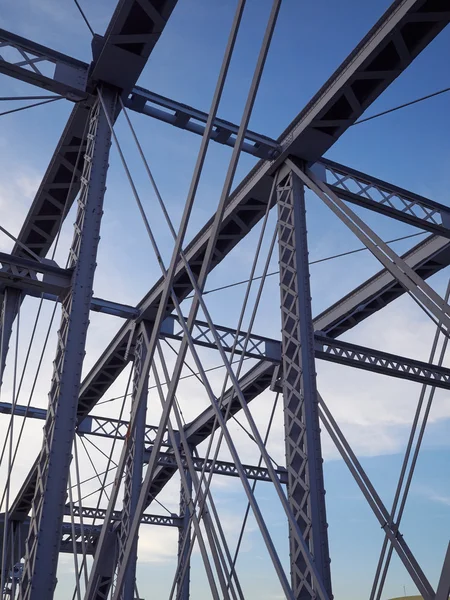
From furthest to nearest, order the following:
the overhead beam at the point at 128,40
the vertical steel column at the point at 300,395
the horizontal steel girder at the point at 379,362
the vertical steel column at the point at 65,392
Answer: the horizontal steel girder at the point at 379,362 < the overhead beam at the point at 128,40 < the vertical steel column at the point at 300,395 < the vertical steel column at the point at 65,392

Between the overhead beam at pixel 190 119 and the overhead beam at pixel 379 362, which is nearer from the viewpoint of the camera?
the overhead beam at pixel 190 119

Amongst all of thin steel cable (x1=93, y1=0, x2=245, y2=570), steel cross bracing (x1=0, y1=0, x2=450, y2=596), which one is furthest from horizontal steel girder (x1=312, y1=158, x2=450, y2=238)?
thin steel cable (x1=93, y1=0, x2=245, y2=570)

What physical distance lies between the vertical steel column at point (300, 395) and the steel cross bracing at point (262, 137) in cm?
105

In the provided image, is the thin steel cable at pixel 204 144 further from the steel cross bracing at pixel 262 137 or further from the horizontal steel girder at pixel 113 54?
the horizontal steel girder at pixel 113 54

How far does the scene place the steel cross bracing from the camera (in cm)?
1049

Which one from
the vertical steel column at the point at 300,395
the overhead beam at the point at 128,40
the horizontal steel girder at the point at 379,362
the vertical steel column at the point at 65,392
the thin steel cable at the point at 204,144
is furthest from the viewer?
the horizontal steel girder at the point at 379,362

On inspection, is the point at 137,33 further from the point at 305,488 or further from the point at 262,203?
the point at 305,488

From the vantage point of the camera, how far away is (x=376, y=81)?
450 inches

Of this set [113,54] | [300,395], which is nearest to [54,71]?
[113,54]

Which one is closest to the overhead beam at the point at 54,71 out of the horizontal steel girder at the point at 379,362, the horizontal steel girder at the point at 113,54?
the horizontal steel girder at the point at 113,54

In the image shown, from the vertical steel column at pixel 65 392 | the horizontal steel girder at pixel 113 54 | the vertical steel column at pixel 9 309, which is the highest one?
the horizontal steel girder at pixel 113 54

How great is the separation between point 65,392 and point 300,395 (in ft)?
14.0

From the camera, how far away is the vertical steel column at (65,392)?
308 inches

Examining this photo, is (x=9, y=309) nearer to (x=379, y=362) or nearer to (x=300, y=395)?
(x=300, y=395)
